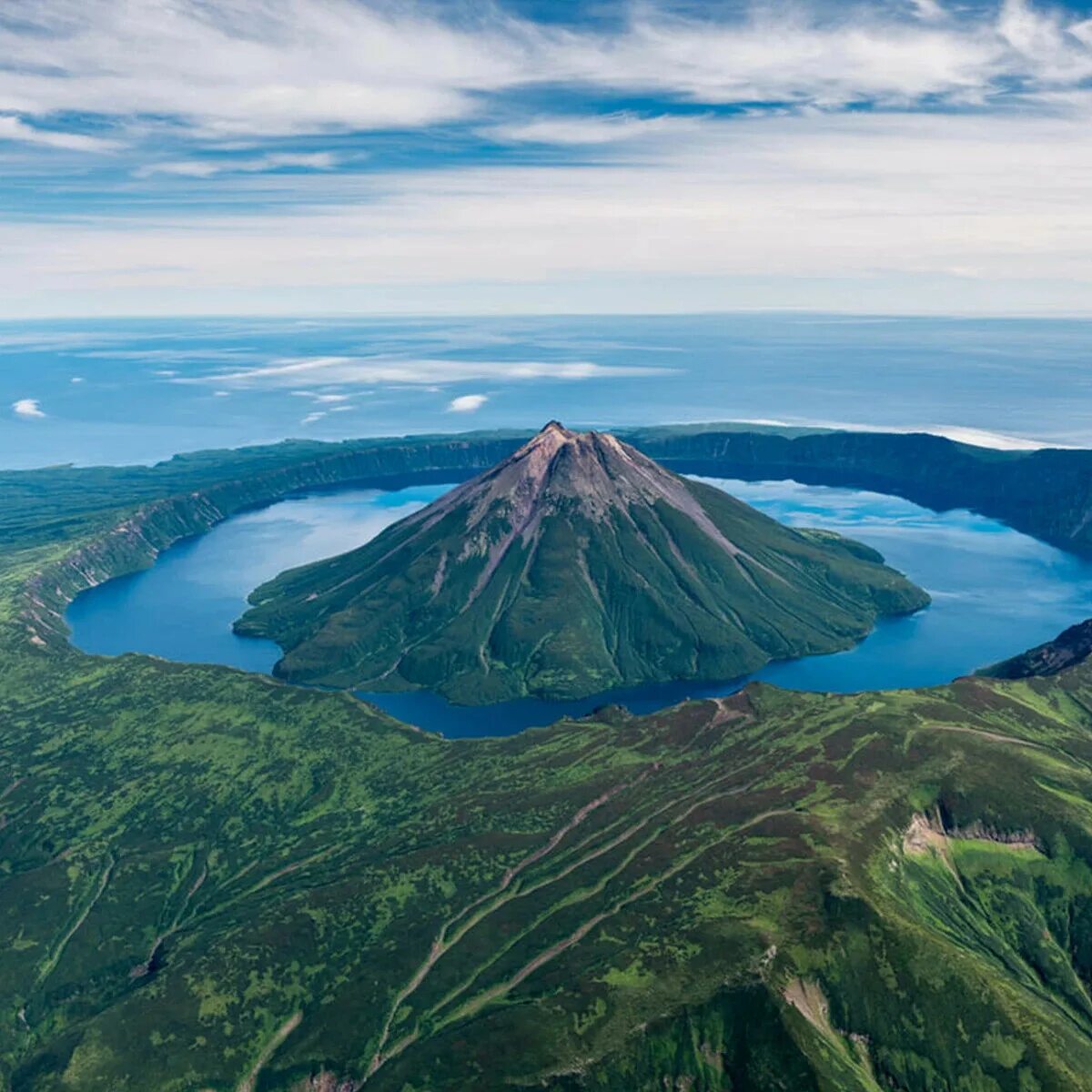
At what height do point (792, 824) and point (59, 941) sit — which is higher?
point (792, 824)

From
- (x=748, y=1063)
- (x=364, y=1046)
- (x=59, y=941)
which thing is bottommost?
(x=59, y=941)

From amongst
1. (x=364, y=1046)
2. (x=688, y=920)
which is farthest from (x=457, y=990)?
(x=688, y=920)

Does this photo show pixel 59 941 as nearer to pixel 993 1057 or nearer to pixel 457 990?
pixel 457 990

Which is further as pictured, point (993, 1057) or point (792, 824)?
point (792, 824)

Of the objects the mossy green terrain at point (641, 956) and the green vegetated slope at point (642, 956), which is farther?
the green vegetated slope at point (642, 956)

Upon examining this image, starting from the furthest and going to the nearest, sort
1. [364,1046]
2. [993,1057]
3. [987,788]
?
[987,788]
[364,1046]
[993,1057]

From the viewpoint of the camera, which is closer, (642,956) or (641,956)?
(641,956)

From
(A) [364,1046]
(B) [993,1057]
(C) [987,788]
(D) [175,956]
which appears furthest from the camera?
(C) [987,788]

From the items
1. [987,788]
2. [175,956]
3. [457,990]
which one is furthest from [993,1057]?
[175,956]

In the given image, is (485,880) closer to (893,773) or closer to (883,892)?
(883,892)

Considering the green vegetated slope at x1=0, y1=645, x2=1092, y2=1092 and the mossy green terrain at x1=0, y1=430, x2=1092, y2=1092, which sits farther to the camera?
the green vegetated slope at x1=0, y1=645, x2=1092, y2=1092
